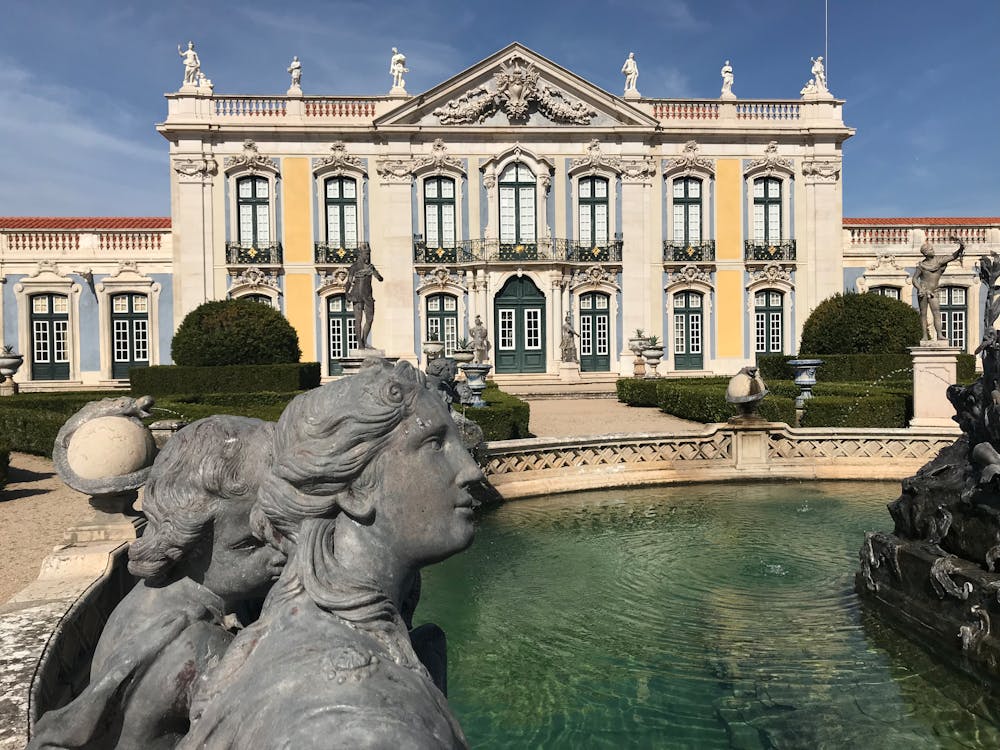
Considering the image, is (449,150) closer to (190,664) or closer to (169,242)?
(169,242)

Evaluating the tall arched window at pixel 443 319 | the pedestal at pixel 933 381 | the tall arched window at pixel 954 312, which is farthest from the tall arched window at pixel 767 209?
the pedestal at pixel 933 381

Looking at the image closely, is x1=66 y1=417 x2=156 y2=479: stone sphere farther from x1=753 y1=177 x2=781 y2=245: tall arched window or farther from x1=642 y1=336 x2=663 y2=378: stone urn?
x1=753 y1=177 x2=781 y2=245: tall arched window

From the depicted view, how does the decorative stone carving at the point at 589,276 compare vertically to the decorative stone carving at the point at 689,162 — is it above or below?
below

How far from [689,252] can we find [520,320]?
636cm

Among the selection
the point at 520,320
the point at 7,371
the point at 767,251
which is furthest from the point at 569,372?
the point at 7,371

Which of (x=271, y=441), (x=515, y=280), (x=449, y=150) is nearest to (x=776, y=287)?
(x=515, y=280)

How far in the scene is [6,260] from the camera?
75.1ft

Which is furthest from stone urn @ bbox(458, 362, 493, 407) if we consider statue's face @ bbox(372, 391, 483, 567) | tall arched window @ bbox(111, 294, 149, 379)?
tall arched window @ bbox(111, 294, 149, 379)

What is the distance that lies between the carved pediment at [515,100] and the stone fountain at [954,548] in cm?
2187

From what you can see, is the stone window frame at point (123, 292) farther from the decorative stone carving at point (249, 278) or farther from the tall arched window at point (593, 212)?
the tall arched window at point (593, 212)

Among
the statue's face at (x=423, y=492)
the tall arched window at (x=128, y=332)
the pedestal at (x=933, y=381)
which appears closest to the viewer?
the statue's face at (x=423, y=492)

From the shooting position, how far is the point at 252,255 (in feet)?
78.6

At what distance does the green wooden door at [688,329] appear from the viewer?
2517cm

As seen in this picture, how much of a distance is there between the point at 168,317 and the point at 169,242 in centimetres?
249
